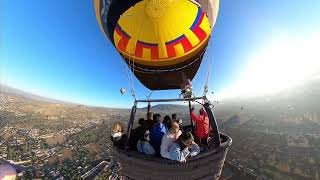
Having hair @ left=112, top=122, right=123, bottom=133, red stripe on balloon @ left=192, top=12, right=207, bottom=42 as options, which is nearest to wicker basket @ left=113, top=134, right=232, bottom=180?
hair @ left=112, top=122, right=123, bottom=133

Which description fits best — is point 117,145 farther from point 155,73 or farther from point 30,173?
point 30,173

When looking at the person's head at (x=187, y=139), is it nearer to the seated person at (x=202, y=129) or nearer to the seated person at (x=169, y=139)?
the seated person at (x=169, y=139)

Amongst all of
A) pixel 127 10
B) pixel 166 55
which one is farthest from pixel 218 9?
pixel 127 10

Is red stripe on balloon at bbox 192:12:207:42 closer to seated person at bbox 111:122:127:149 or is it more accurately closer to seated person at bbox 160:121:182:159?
seated person at bbox 111:122:127:149

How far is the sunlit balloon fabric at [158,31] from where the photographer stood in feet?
31.0

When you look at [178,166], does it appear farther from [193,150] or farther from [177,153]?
[193,150]

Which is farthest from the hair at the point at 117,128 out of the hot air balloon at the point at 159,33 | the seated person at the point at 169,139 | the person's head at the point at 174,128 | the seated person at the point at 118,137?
the person's head at the point at 174,128

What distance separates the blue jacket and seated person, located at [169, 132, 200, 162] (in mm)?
787

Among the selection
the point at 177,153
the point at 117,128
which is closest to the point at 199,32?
the point at 117,128

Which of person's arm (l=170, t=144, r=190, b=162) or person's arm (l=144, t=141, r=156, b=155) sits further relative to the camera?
person's arm (l=144, t=141, r=156, b=155)

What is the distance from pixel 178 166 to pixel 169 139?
639 millimetres

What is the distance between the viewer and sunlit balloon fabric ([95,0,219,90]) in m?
9.45

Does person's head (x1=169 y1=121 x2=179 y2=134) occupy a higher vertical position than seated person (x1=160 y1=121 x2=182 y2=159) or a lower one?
→ higher

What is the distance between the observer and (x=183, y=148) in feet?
19.9
